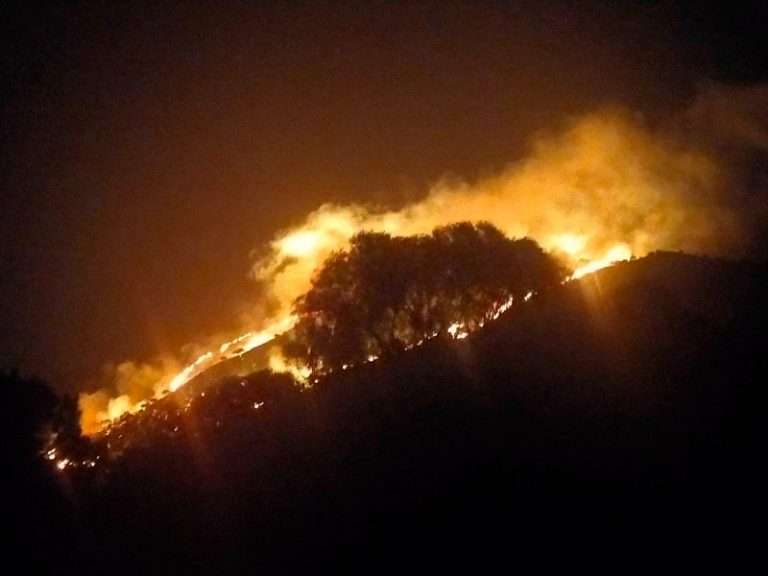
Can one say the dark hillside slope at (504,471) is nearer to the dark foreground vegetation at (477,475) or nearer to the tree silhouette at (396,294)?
the dark foreground vegetation at (477,475)

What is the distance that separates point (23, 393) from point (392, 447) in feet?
37.2

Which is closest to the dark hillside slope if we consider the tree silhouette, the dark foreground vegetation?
the dark foreground vegetation

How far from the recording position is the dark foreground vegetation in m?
7.41

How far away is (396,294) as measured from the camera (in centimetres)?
3000

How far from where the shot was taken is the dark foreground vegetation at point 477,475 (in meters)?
7.41

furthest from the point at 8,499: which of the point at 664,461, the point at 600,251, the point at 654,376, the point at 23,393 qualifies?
the point at 600,251

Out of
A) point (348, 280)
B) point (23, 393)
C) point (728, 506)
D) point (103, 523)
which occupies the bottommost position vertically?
point (728, 506)

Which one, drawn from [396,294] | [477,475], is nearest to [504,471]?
[477,475]

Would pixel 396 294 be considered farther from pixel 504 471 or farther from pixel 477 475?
pixel 504 471

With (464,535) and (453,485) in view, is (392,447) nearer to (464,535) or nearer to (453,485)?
(453,485)

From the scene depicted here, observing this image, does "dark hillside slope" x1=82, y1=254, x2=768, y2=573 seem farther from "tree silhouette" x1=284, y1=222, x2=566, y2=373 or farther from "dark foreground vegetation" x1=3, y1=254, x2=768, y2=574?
"tree silhouette" x1=284, y1=222, x2=566, y2=373

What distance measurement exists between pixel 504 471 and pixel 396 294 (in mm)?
20642

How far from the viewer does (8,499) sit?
13.2m

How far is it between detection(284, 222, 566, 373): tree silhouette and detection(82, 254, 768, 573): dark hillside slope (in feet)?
31.6
